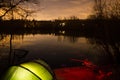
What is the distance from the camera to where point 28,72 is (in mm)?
6207

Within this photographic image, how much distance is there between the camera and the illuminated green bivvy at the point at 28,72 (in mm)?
6141

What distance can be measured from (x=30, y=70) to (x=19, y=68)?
0.32m

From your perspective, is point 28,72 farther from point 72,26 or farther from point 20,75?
point 72,26

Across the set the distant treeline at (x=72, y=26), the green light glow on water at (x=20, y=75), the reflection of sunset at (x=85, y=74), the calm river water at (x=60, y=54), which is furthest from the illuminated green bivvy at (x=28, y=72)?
the distant treeline at (x=72, y=26)

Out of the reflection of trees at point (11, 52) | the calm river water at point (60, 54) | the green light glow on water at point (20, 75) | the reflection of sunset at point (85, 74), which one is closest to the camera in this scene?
the green light glow on water at point (20, 75)

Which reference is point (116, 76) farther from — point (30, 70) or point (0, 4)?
point (0, 4)

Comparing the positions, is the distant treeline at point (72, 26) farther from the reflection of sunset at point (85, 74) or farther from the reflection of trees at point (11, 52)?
the reflection of sunset at point (85, 74)

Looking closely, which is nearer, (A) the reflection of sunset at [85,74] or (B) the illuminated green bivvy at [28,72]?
(B) the illuminated green bivvy at [28,72]

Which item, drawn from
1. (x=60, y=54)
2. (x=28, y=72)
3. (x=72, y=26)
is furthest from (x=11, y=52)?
(x=72, y=26)

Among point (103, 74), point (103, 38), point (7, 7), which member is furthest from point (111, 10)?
point (103, 74)

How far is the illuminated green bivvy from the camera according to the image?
20.1 feet

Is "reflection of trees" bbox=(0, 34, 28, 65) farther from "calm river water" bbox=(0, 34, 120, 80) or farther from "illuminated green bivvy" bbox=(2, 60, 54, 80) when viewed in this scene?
"illuminated green bivvy" bbox=(2, 60, 54, 80)

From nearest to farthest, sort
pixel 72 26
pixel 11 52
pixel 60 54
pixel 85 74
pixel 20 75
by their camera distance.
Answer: pixel 20 75, pixel 85 74, pixel 11 52, pixel 60 54, pixel 72 26

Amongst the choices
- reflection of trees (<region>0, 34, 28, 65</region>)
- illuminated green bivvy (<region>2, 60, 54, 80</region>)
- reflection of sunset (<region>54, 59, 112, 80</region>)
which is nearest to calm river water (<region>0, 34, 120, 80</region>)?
reflection of trees (<region>0, 34, 28, 65</region>)
